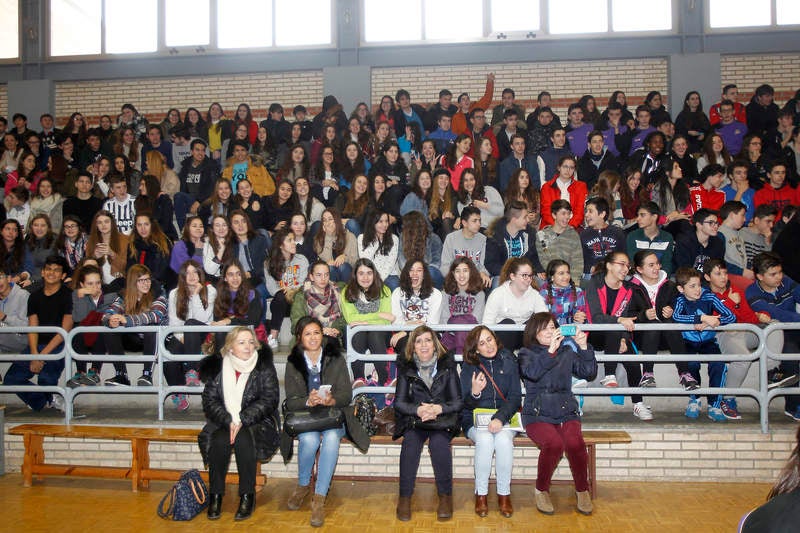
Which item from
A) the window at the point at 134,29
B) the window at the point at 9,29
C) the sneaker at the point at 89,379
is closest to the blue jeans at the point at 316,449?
the sneaker at the point at 89,379

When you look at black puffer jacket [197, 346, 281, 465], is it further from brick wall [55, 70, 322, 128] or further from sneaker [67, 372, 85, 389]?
brick wall [55, 70, 322, 128]

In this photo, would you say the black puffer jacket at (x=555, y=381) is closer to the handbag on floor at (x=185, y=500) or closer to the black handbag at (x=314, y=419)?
the black handbag at (x=314, y=419)

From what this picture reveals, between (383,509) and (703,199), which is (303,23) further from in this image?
(383,509)

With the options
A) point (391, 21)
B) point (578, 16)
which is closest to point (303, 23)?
point (391, 21)

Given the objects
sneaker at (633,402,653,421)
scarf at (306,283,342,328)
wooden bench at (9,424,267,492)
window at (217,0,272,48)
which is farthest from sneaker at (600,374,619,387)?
window at (217,0,272,48)

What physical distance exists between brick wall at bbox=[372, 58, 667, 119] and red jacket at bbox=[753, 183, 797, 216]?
498cm

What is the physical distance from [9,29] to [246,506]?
13673mm

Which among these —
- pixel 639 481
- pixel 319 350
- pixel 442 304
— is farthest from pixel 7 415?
pixel 639 481

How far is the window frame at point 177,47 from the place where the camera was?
14.1m

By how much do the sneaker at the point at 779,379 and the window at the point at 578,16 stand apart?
8978mm

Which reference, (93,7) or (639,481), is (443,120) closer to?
(639,481)

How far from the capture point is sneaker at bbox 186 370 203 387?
6.83 m

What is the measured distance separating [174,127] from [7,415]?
628 centimetres

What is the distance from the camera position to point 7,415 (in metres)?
7.05
